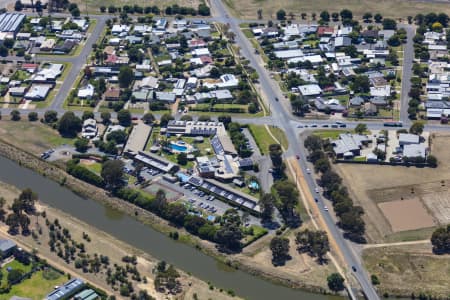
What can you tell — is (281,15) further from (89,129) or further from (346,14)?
(89,129)

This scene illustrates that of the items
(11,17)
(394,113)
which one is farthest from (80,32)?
(394,113)

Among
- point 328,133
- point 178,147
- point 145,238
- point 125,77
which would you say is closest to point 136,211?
point 145,238

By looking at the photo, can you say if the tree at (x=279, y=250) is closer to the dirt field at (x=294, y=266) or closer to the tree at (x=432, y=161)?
the dirt field at (x=294, y=266)

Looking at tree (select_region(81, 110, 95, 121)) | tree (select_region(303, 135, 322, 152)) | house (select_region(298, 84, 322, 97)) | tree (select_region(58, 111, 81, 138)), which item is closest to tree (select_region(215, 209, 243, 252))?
tree (select_region(303, 135, 322, 152))

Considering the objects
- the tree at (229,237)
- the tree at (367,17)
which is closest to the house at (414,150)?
the tree at (229,237)

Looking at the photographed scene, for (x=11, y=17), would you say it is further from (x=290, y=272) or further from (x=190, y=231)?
(x=290, y=272)
